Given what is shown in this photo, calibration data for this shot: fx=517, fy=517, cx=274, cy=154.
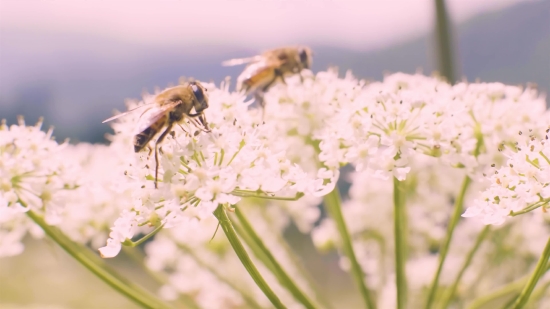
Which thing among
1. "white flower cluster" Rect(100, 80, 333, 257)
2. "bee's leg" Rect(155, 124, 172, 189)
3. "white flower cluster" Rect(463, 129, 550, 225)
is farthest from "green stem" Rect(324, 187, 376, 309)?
"bee's leg" Rect(155, 124, 172, 189)

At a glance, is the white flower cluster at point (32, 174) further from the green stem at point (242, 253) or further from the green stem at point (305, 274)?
the green stem at point (305, 274)

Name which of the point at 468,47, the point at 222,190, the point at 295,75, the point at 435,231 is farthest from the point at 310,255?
the point at 468,47

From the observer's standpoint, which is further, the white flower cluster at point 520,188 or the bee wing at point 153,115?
the bee wing at point 153,115

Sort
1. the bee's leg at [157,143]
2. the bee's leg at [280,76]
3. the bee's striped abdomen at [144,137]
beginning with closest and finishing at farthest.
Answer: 1. the bee's leg at [157,143]
2. the bee's striped abdomen at [144,137]
3. the bee's leg at [280,76]

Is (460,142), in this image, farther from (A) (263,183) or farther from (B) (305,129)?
(A) (263,183)

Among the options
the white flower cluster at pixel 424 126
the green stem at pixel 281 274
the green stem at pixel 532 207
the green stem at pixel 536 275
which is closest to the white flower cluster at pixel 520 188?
the green stem at pixel 532 207

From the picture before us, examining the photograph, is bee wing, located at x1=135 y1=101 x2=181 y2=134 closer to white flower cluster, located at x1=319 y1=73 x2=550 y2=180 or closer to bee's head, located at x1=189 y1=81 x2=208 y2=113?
bee's head, located at x1=189 y1=81 x2=208 y2=113

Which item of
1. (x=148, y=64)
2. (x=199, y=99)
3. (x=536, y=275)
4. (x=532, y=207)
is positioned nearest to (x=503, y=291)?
(x=536, y=275)
